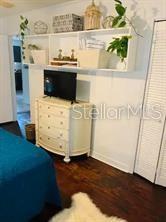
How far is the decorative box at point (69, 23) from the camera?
2746 mm

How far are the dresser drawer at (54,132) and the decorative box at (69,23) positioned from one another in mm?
1456

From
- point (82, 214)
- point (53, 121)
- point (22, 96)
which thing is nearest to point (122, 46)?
point (53, 121)

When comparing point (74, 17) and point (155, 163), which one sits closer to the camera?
point (155, 163)

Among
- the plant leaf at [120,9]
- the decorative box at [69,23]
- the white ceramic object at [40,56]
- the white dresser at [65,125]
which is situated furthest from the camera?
the white ceramic object at [40,56]

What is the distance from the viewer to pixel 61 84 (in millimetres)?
3047

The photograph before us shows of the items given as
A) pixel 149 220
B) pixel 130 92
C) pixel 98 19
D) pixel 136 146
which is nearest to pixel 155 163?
pixel 136 146

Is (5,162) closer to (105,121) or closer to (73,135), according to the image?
(73,135)

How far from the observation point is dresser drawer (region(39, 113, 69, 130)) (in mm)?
2859

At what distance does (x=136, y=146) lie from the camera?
2660 mm

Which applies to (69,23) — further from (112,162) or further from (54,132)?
(112,162)

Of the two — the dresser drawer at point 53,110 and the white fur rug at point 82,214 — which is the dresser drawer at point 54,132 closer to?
the dresser drawer at point 53,110

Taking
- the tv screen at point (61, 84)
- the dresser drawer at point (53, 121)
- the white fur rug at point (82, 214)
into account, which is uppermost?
the tv screen at point (61, 84)

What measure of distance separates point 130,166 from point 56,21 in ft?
7.76

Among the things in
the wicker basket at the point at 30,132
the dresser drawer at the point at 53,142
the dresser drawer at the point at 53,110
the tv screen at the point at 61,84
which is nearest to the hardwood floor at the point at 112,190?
the dresser drawer at the point at 53,142
